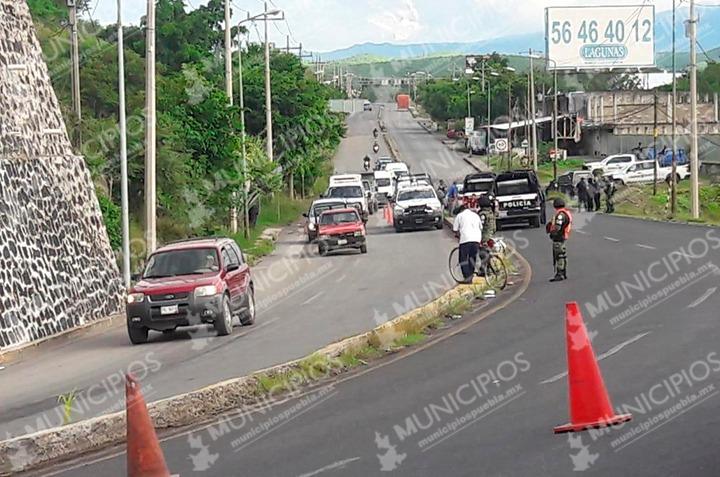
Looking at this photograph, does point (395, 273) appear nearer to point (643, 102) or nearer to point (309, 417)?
point (309, 417)

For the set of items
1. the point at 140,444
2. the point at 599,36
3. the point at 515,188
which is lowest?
the point at 515,188

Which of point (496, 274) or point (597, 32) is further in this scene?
point (597, 32)

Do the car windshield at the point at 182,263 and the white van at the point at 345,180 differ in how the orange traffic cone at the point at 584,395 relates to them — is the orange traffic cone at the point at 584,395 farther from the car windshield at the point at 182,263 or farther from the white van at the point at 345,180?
the white van at the point at 345,180

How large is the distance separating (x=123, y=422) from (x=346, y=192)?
148 ft

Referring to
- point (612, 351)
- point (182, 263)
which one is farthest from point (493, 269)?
point (612, 351)

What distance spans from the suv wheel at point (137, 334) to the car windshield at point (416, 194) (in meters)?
30.1

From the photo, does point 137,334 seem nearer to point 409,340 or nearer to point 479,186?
point 409,340

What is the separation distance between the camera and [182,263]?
22.6m

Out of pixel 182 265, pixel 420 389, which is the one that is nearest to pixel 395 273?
pixel 182 265

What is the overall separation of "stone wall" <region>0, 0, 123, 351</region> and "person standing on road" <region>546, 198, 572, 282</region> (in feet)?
32.9

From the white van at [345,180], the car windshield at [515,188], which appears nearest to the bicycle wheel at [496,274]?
the car windshield at [515,188]

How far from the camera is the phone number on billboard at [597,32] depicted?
9875cm

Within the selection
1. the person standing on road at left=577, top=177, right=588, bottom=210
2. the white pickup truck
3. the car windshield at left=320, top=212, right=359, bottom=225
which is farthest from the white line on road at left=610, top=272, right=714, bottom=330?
the white pickup truck

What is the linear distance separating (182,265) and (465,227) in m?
6.31
